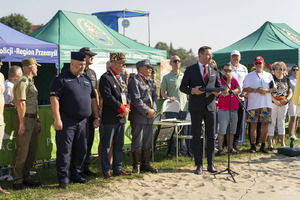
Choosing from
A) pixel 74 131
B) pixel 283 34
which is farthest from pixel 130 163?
pixel 283 34

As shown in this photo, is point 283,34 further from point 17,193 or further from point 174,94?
point 17,193

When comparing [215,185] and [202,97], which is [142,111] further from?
[215,185]

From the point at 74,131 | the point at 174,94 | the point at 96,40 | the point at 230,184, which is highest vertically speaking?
the point at 96,40

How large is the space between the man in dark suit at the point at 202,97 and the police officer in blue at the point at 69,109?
1.77 metres

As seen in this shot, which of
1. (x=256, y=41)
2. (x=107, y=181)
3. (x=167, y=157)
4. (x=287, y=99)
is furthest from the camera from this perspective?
(x=256, y=41)

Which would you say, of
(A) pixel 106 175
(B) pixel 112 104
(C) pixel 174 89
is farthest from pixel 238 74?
(A) pixel 106 175

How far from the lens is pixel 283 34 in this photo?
1359 cm

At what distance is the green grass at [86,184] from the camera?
493 centimetres

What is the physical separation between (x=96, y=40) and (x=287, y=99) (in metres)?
6.58

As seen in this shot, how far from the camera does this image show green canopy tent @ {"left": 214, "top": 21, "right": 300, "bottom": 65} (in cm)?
1204

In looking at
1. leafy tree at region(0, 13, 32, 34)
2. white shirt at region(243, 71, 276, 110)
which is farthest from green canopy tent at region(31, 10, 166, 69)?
leafy tree at region(0, 13, 32, 34)

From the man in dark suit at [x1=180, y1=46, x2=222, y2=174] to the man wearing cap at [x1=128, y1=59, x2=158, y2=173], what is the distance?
590mm

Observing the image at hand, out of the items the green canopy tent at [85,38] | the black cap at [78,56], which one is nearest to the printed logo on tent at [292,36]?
the green canopy tent at [85,38]

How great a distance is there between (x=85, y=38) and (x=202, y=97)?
268 inches
